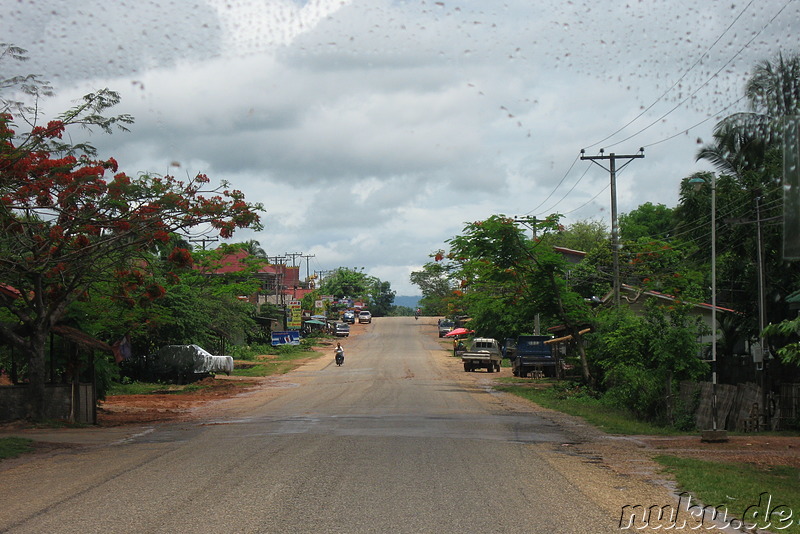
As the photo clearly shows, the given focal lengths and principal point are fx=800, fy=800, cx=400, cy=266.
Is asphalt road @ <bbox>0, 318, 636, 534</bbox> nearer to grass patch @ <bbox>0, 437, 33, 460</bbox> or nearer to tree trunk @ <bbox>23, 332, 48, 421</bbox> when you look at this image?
A: grass patch @ <bbox>0, 437, 33, 460</bbox>

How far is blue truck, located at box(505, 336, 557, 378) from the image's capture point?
4338 centimetres

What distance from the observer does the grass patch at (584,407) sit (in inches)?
797

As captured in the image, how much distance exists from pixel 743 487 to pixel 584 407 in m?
16.0

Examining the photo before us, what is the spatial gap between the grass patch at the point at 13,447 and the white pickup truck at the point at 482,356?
1378 inches

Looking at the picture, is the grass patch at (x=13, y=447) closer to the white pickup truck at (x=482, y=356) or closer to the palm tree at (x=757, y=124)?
the palm tree at (x=757, y=124)

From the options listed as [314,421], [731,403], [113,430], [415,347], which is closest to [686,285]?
[731,403]

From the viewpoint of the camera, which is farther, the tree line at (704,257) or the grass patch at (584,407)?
the tree line at (704,257)

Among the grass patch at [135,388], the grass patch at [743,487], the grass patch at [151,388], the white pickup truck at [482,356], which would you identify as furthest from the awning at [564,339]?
the grass patch at [743,487]

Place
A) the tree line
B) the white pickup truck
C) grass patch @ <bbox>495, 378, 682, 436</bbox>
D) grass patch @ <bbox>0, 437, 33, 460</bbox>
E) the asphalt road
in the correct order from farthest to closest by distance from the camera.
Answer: the white pickup truck → the tree line → grass patch @ <bbox>495, 378, 682, 436</bbox> → grass patch @ <bbox>0, 437, 33, 460</bbox> → the asphalt road

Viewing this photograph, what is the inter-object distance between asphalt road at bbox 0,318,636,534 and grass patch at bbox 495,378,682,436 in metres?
1.92

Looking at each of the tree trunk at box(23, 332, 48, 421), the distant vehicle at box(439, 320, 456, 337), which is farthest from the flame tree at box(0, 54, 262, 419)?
the distant vehicle at box(439, 320, 456, 337)

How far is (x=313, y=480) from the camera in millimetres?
10906

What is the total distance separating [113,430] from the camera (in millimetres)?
19547

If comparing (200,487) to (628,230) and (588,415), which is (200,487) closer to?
(588,415)
